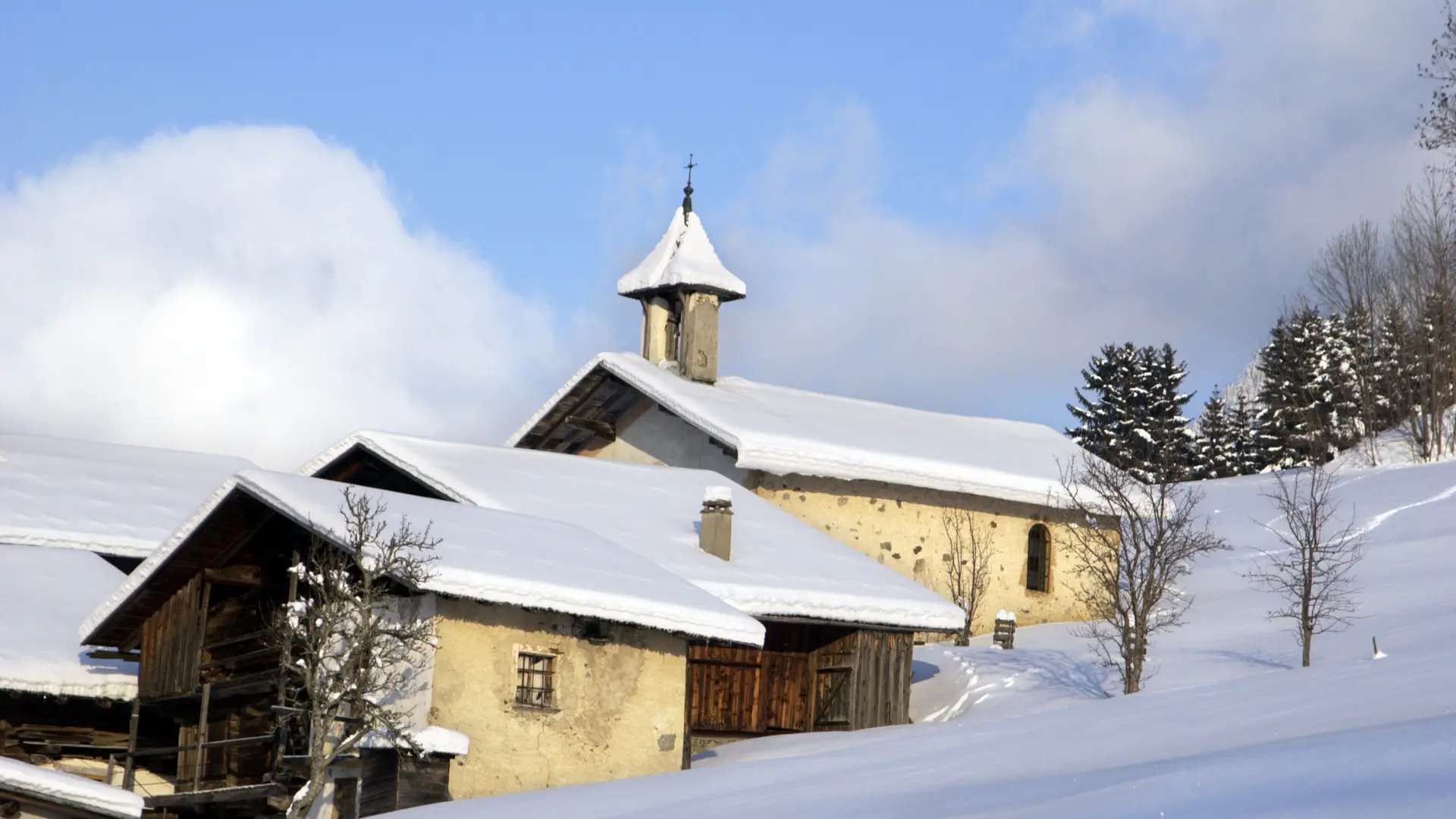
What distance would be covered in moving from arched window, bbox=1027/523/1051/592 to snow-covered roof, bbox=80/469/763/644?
12.5 metres

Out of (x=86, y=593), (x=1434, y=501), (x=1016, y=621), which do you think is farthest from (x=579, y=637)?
(x=1434, y=501)

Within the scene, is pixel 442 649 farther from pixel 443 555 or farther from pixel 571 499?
pixel 571 499

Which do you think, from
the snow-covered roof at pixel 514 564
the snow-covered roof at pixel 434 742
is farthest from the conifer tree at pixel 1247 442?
the snow-covered roof at pixel 434 742

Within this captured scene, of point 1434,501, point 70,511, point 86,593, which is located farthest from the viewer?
point 1434,501

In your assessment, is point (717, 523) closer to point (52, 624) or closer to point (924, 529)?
point (924, 529)

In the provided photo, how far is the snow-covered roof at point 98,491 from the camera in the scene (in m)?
28.3

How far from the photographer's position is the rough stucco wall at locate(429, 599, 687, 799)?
1772cm

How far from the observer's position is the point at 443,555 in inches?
693

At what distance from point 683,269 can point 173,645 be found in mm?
13464

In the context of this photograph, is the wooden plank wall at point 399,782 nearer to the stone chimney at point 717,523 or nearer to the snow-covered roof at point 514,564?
the snow-covered roof at point 514,564

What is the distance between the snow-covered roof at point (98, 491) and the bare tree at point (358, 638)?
1152cm

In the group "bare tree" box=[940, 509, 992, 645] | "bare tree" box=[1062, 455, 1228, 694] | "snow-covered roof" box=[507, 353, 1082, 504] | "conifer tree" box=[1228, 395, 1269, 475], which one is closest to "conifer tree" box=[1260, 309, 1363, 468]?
"conifer tree" box=[1228, 395, 1269, 475]

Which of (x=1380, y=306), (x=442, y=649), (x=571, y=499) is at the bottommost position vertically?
(x=442, y=649)

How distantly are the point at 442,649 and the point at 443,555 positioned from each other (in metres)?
0.96
